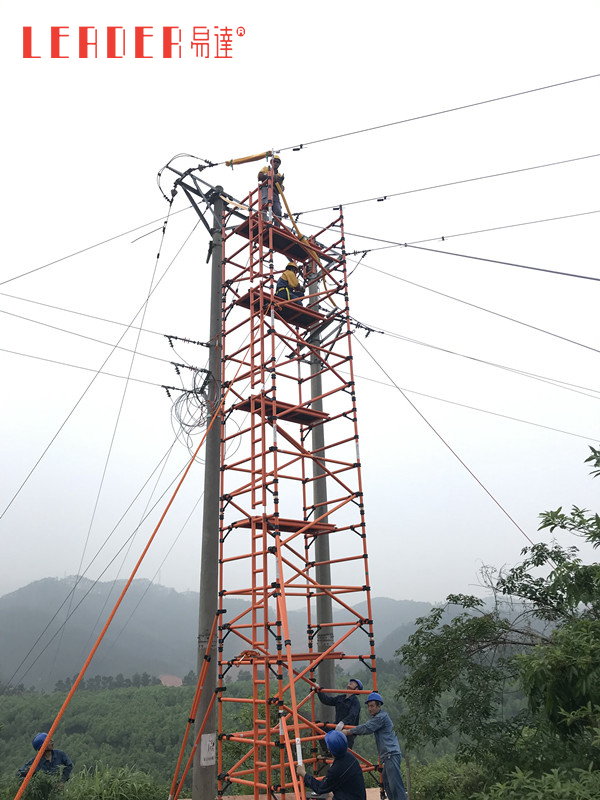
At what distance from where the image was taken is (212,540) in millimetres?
Result: 10508

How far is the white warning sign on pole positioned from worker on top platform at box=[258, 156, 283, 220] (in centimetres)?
1014

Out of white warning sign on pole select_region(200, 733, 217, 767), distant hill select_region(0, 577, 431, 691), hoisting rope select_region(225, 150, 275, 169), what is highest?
hoisting rope select_region(225, 150, 275, 169)

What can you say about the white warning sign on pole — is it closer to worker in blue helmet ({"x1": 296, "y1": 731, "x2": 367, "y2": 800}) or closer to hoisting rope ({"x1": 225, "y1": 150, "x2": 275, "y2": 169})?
worker in blue helmet ({"x1": 296, "y1": 731, "x2": 367, "y2": 800})

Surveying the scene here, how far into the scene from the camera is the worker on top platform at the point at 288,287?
38.5 ft

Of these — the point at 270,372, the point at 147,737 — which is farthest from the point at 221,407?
the point at 147,737

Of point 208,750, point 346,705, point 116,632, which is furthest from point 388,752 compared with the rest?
point 116,632

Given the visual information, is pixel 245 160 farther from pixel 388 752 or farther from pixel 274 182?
pixel 388 752

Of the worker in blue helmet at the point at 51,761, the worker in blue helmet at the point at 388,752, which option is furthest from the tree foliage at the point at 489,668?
the worker in blue helmet at the point at 51,761

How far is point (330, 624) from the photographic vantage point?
35.8 feet

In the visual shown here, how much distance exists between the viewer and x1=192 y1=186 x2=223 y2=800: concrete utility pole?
9477 mm

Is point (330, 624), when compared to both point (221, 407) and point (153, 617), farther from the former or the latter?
point (153, 617)

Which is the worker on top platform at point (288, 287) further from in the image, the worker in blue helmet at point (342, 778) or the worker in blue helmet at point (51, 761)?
the worker in blue helmet at point (51, 761)

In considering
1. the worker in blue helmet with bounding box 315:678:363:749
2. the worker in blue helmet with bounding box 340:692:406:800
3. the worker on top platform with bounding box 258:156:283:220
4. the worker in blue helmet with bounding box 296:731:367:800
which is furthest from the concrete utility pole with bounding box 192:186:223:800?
the worker in blue helmet with bounding box 296:731:367:800

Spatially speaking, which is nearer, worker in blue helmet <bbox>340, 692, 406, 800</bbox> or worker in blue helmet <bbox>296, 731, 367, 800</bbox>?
worker in blue helmet <bbox>296, 731, 367, 800</bbox>
